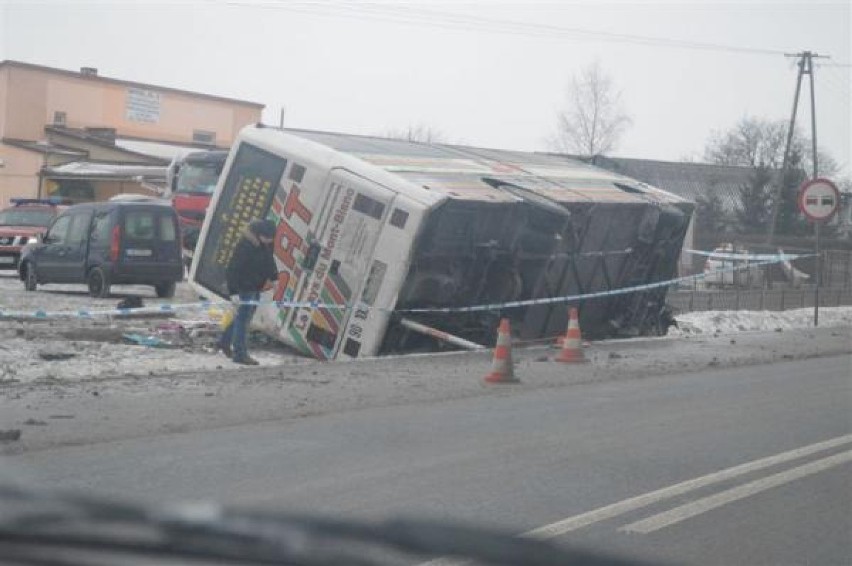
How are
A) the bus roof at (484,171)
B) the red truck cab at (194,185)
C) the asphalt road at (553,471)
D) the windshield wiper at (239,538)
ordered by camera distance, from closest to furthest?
the windshield wiper at (239,538) → the asphalt road at (553,471) → the bus roof at (484,171) → the red truck cab at (194,185)

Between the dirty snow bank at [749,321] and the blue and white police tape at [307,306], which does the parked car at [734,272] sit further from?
the blue and white police tape at [307,306]

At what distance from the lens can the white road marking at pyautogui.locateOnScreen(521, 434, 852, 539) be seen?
21.3ft

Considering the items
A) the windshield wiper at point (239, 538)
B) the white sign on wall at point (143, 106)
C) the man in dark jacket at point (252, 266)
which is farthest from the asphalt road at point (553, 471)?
the white sign on wall at point (143, 106)

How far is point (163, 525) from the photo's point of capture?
2.28 m

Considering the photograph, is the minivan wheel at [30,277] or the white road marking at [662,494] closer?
the white road marking at [662,494]

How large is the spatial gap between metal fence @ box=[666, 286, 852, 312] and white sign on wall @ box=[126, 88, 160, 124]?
40.2 m

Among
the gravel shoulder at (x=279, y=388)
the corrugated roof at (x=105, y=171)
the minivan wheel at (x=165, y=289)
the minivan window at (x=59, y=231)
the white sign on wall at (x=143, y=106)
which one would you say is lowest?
the minivan wheel at (x=165, y=289)

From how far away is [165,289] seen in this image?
2438 cm

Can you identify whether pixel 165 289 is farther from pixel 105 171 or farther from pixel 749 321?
pixel 105 171

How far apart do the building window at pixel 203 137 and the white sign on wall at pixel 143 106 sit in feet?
8.46

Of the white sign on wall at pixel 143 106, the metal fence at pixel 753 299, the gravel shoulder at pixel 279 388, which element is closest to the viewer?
the gravel shoulder at pixel 279 388

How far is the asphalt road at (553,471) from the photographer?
6.58 metres

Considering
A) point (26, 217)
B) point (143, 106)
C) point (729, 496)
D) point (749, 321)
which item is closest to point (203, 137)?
point (143, 106)

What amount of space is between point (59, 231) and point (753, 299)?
1490cm
